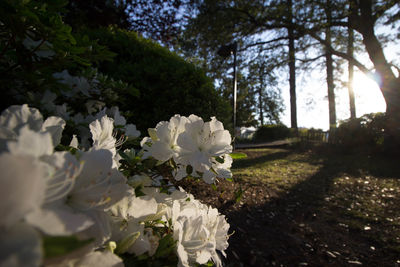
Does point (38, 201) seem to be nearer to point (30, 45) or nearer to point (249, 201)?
point (30, 45)

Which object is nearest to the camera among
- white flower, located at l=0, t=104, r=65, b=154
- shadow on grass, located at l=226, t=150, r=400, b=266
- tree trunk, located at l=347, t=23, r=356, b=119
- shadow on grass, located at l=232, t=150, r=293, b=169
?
white flower, located at l=0, t=104, r=65, b=154

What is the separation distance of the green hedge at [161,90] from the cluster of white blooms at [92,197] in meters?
2.56

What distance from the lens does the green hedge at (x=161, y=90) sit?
346 cm

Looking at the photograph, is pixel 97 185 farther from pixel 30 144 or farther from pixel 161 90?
pixel 161 90

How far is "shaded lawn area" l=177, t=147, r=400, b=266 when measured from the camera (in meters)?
2.30

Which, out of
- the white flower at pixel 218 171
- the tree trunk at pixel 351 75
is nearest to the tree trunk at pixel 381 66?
the tree trunk at pixel 351 75

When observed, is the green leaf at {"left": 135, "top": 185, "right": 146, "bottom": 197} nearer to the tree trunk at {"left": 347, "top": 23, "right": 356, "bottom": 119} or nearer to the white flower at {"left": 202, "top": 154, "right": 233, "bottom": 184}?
the white flower at {"left": 202, "top": 154, "right": 233, "bottom": 184}

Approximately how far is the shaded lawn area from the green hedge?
108cm

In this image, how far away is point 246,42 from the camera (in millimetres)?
12414

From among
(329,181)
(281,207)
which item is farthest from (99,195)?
(329,181)

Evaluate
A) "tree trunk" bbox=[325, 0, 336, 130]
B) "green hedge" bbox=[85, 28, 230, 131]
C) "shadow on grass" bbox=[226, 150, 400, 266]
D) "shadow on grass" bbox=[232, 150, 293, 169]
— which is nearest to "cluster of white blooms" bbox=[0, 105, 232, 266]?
"shadow on grass" bbox=[226, 150, 400, 266]

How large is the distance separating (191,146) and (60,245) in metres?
0.57

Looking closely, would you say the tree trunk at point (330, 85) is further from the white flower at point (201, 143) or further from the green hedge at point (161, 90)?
the white flower at point (201, 143)

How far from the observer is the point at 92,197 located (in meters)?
0.52
